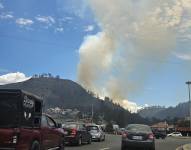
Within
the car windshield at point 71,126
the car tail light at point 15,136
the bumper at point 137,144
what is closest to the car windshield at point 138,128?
the bumper at point 137,144

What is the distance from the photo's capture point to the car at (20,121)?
14.8 meters

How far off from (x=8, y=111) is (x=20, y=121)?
23.0 inches

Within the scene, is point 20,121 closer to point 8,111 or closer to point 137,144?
point 8,111

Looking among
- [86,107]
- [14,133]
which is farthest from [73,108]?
[14,133]

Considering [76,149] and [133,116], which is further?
[133,116]

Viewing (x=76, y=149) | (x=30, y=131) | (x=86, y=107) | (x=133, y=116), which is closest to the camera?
(x=30, y=131)

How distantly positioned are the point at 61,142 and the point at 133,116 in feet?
534

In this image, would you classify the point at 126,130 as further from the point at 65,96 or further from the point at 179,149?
the point at 65,96

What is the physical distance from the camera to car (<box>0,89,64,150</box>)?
1481 cm

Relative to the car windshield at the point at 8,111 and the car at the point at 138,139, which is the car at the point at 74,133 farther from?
the car windshield at the point at 8,111

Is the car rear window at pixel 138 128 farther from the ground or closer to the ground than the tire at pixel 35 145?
farther from the ground

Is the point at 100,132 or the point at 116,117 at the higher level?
the point at 116,117

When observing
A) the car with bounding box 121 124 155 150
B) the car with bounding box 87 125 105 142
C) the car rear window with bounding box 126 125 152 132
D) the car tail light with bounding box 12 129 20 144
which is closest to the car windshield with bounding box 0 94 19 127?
the car tail light with bounding box 12 129 20 144

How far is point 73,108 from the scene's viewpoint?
188250 mm
